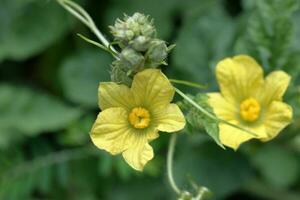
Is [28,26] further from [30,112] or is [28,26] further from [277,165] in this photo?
[277,165]

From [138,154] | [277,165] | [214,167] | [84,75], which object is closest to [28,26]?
[84,75]

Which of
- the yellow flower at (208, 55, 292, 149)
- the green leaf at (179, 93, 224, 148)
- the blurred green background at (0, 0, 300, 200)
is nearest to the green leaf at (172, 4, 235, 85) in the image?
the blurred green background at (0, 0, 300, 200)

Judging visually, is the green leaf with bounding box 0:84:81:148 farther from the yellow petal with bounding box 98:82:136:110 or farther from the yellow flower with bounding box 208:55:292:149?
the yellow petal with bounding box 98:82:136:110

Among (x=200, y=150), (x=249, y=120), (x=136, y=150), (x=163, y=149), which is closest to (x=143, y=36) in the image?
(x=136, y=150)

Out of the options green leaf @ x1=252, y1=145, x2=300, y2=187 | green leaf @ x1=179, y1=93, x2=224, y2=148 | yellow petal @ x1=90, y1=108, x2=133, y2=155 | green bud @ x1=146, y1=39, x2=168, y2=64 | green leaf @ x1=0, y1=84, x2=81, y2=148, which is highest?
green bud @ x1=146, y1=39, x2=168, y2=64

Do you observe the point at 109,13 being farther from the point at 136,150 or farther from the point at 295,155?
the point at 136,150

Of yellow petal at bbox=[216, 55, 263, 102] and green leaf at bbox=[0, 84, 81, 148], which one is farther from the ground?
yellow petal at bbox=[216, 55, 263, 102]
